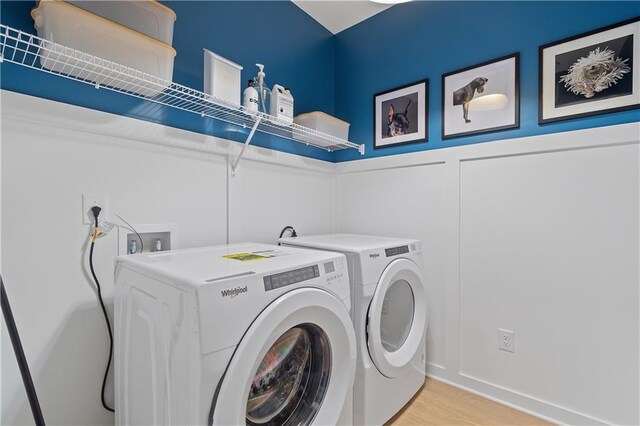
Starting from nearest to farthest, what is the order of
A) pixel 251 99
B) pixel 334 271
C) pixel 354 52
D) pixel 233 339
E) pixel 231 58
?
pixel 233 339
pixel 334 271
pixel 251 99
pixel 231 58
pixel 354 52

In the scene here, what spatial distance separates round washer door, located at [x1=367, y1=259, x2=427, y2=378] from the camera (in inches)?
58.8

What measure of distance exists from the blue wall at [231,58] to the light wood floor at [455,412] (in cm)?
172

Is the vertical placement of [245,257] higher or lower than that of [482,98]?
lower

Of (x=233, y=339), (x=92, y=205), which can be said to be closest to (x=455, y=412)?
(x=233, y=339)

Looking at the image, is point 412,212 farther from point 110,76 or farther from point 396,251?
point 110,76

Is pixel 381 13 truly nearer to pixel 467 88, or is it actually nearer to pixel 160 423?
pixel 467 88

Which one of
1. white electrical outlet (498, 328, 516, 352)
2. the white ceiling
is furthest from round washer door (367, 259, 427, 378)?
the white ceiling

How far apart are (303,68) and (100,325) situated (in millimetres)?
1996

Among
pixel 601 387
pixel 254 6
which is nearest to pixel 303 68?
pixel 254 6

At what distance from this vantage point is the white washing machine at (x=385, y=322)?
1.40 m

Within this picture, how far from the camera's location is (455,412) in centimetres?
162

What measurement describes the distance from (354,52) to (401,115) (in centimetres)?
73

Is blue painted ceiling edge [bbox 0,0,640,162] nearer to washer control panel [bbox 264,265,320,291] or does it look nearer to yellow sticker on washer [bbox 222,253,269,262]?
yellow sticker on washer [bbox 222,253,269,262]

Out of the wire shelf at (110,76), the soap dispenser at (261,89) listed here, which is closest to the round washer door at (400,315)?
the wire shelf at (110,76)
